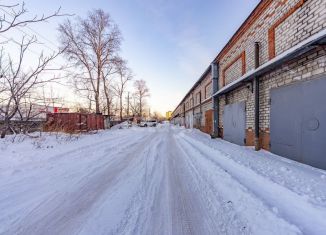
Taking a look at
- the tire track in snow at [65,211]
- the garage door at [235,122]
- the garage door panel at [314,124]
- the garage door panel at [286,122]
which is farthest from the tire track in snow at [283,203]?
the garage door at [235,122]

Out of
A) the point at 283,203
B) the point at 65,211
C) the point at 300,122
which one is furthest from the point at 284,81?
the point at 65,211

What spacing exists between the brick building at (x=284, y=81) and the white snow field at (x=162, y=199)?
971mm

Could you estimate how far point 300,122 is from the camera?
577 centimetres

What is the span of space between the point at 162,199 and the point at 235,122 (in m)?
8.86

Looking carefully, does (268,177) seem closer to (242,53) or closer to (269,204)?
(269,204)

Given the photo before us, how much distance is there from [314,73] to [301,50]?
69cm

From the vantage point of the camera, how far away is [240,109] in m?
10.6

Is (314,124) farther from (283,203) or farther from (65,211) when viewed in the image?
(65,211)

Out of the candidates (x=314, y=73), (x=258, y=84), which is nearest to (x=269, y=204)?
(x=314, y=73)

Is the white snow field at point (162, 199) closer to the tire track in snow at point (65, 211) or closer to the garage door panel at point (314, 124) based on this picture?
the tire track in snow at point (65, 211)

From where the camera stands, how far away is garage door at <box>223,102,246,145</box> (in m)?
A: 10.2

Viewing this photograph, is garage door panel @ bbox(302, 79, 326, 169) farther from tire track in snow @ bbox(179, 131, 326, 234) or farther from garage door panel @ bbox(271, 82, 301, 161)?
tire track in snow @ bbox(179, 131, 326, 234)

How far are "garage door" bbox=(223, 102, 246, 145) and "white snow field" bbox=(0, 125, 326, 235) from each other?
440 centimetres

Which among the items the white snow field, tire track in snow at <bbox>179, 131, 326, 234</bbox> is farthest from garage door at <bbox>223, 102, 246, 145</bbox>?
tire track in snow at <bbox>179, 131, 326, 234</bbox>
